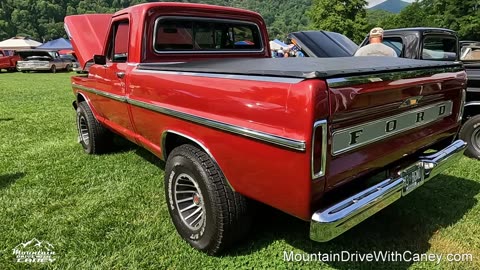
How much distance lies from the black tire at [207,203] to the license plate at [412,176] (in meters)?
1.03

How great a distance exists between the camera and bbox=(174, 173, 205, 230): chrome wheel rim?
2726 millimetres

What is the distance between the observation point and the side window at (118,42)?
12.6 feet

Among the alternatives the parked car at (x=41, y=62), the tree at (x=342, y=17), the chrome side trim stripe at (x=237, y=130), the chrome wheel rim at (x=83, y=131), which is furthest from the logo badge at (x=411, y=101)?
the tree at (x=342, y=17)

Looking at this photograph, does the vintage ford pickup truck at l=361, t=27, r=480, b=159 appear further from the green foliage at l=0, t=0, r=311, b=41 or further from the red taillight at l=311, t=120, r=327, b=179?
the green foliage at l=0, t=0, r=311, b=41

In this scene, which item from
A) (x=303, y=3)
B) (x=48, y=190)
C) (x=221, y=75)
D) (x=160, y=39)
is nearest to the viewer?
(x=221, y=75)

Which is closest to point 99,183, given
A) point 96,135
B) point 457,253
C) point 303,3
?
point 96,135

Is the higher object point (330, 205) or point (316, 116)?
point (316, 116)

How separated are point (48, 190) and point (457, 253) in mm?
3676

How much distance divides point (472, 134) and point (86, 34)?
227 inches

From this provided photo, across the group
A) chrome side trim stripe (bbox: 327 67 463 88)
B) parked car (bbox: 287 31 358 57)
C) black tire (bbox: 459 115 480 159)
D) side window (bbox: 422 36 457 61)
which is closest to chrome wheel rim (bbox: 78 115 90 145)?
parked car (bbox: 287 31 358 57)

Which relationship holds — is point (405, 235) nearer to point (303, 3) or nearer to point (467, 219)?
point (467, 219)

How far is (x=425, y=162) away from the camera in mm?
2570

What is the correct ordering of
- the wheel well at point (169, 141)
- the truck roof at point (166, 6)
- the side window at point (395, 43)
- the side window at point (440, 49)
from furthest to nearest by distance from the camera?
the side window at point (440, 49)
the side window at point (395, 43)
the truck roof at point (166, 6)
the wheel well at point (169, 141)

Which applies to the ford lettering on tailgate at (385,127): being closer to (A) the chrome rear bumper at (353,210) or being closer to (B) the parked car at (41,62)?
(A) the chrome rear bumper at (353,210)
